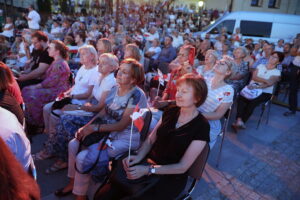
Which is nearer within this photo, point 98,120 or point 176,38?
point 98,120

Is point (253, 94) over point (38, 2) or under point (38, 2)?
under

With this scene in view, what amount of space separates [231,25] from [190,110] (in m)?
10.9

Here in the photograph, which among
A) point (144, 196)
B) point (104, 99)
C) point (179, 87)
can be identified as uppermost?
point (179, 87)

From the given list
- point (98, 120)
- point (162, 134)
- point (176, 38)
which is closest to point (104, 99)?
point (98, 120)

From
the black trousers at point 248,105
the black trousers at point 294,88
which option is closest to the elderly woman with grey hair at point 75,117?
the black trousers at point 248,105

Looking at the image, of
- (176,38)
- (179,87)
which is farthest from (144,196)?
(176,38)

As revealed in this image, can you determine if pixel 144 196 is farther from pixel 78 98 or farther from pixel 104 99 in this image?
pixel 78 98

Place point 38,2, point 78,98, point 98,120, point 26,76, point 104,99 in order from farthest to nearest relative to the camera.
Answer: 1. point 38,2
2. point 26,76
3. point 78,98
4. point 104,99
5. point 98,120

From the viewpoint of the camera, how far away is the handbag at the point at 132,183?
1729mm

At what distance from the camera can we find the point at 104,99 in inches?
114

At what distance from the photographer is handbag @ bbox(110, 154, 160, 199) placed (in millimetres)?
1729

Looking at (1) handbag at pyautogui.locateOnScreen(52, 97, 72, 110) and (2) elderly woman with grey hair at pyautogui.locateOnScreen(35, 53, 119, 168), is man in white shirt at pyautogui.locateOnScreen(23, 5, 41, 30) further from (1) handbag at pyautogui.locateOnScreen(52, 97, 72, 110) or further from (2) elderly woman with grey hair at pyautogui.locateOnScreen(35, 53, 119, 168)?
(2) elderly woman with grey hair at pyautogui.locateOnScreen(35, 53, 119, 168)

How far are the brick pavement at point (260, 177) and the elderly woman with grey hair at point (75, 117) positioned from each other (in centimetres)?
158

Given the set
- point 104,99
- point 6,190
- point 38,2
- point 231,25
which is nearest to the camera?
point 6,190
